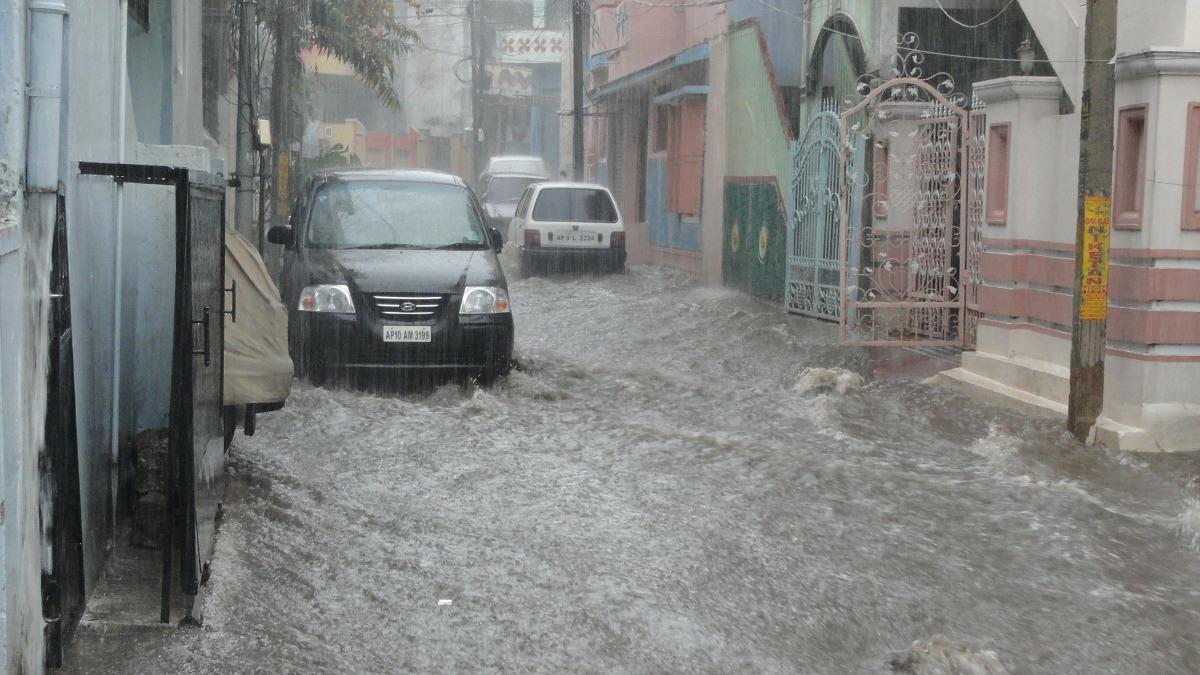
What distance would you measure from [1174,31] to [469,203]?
5635 millimetres

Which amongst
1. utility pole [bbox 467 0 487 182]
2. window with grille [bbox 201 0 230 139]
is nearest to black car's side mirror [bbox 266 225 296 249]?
window with grille [bbox 201 0 230 139]

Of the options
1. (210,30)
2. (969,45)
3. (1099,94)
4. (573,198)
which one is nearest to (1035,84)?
(1099,94)

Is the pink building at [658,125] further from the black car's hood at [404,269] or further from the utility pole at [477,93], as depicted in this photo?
the utility pole at [477,93]

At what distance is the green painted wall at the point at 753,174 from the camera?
17.3m

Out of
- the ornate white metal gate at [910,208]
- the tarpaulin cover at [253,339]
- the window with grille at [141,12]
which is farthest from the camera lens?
the ornate white metal gate at [910,208]

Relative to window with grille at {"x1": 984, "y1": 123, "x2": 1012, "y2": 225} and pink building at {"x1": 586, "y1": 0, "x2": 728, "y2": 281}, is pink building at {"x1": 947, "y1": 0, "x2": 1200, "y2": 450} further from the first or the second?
pink building at {"x1": 586, "y1": 0, "x2": 728, "y2": 281}

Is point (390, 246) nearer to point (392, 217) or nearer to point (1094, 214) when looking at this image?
point (392, 217)

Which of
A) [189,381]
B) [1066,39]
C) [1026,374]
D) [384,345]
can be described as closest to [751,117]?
[1066,39]

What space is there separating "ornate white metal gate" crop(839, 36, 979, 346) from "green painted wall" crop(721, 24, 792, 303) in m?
2.92

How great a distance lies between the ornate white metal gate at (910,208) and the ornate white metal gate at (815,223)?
512mm

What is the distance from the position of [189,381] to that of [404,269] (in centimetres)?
584

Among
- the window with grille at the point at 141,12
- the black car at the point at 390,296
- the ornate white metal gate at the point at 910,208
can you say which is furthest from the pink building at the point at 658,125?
the window with grille at the point at 141,12

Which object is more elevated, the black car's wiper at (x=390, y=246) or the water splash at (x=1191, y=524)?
the black car's wiper at (x=390, y=246)

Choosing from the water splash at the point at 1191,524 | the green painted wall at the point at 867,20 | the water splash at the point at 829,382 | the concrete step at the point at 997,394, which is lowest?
the water splash at the point at 1191,524
